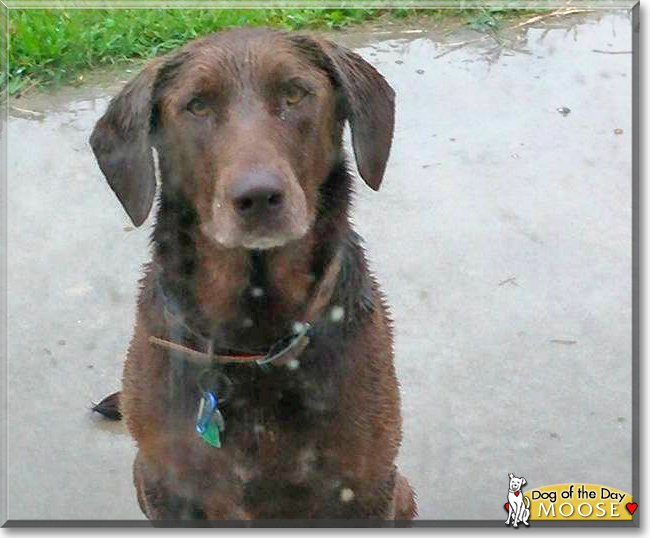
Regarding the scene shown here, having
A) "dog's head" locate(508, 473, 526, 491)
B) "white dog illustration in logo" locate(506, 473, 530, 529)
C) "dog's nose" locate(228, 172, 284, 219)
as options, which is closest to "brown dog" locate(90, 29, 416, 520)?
"dog's nose" locate(228, 172, 284, 219)

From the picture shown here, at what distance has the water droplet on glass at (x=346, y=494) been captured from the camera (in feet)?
11.2

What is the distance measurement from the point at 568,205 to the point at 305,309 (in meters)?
2.03

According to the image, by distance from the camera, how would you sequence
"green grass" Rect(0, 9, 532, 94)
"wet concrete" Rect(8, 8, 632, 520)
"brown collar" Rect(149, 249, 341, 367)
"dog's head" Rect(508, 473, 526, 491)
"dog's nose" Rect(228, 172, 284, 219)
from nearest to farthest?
"dog's nose" Rect(228, 172, 284, 219) → "brown collar" Rect(149, 249, 341, 367) → "dog's head" Rect(508, 473, 526, 491) → "wet concrete" Rect(8, 8, 632, 520) → "green grass" Rect(0, 9, 532, 94)

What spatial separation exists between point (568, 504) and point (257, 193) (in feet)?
4.65

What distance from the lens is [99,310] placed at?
475cm

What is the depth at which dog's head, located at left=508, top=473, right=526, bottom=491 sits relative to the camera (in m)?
4.00

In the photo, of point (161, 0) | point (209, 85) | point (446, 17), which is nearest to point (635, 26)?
point (446, 17)

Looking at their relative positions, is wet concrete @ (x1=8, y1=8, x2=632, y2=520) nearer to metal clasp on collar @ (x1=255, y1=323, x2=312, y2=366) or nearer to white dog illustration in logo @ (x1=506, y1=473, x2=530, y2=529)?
white dog illustration in logo @ (x1=506, y1=473, x2=530, y2=529)

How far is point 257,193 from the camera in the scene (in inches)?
120

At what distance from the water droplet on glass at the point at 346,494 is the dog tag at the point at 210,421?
0.35 metres

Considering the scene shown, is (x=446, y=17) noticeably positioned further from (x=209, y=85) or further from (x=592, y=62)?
(x=209, y=85)

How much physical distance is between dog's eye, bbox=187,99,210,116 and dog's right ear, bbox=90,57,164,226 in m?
0.13

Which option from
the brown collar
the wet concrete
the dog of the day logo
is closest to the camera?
the brown collar

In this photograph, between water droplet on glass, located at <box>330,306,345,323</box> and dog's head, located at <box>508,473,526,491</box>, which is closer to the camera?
water droplet on glass, located at <box>330,306,345,323</box>
